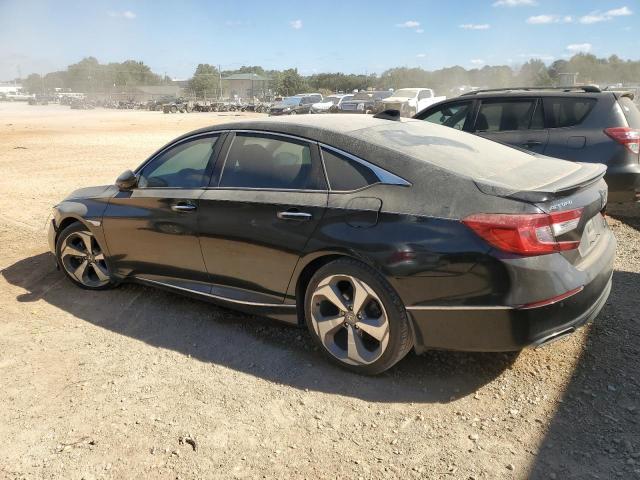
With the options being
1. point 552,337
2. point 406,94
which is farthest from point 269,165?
point 406,94

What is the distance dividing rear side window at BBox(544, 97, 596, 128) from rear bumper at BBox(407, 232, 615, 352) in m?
3.90

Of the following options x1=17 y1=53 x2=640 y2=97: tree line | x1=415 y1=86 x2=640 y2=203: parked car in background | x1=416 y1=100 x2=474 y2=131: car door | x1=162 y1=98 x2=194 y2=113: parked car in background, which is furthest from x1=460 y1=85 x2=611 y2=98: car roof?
x1=162 y1=98 x2=194 y2=113: parked car in background

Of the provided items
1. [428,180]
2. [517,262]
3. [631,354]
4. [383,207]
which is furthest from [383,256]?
[631,354]

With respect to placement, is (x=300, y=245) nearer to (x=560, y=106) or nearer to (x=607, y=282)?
(x=607, y=282)

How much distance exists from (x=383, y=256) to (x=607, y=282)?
142cm

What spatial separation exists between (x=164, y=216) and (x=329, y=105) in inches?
1429

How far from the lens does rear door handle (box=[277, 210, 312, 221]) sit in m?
3.32

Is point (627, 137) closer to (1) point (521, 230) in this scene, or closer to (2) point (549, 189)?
(2) point (549, 189)

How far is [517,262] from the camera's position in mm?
2713

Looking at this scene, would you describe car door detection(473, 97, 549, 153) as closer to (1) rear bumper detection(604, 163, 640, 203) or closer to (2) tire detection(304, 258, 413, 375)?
(1) rear bumper detection(604, 163, 640, 203)

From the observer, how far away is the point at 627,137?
6.01 meters

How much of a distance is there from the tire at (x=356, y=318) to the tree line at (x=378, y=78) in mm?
33266

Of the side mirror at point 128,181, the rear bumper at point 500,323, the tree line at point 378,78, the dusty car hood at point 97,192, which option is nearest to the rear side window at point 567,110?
the rear bumper at point 500,323

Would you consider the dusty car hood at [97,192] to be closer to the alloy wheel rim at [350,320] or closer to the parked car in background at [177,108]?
the alloy wheel rim at [350,320]
